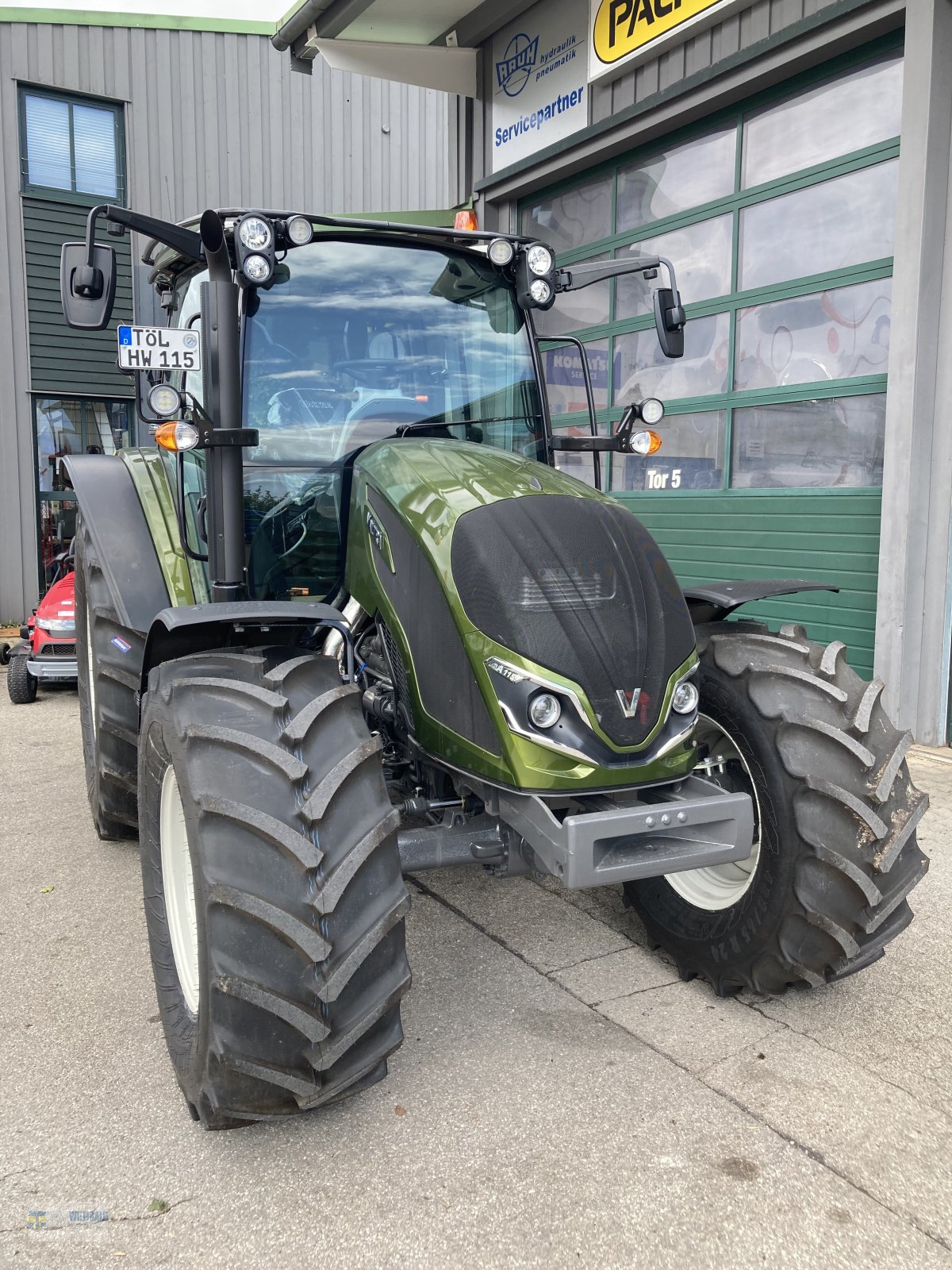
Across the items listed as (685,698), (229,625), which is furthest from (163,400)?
(685,698)

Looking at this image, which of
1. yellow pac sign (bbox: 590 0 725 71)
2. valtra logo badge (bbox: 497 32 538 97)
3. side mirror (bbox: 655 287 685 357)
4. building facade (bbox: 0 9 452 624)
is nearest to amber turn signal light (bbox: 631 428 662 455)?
side mirror (bbox: 655 287 685 357)

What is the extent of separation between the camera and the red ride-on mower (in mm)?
6609

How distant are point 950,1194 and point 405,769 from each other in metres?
1.65

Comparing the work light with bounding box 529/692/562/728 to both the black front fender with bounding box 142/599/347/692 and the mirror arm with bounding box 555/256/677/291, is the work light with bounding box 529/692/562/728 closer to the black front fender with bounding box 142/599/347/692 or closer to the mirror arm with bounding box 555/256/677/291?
the black front fender with bounding box 142/599/347/692

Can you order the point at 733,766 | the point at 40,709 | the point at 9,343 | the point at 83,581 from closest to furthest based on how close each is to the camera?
the point at 733,766 → the point at 83,581 → the point at 40,709 → the point at 9,343

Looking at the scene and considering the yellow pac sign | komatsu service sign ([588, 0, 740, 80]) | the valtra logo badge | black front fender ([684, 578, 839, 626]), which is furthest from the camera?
the valtra logo badge

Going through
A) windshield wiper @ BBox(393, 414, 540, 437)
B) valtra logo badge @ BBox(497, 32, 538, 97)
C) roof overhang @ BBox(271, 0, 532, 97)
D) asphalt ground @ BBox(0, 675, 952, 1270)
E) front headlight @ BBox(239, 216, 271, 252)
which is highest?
roof overhang @ BBox(271, 0, 532, 97)

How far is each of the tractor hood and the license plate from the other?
2.11 feet

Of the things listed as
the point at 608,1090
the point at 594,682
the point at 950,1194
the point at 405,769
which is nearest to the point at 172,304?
the point at 405,769

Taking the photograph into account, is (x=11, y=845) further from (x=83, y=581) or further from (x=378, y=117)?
(x=378, y=117)

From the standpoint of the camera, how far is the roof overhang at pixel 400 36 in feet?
23.8

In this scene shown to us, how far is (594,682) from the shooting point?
2.27 m

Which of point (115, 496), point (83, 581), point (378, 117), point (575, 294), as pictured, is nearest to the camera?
point (115, 496)

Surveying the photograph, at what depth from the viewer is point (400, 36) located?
25.2 ft
